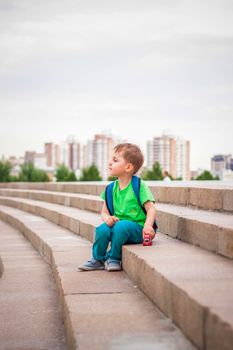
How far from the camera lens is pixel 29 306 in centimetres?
394

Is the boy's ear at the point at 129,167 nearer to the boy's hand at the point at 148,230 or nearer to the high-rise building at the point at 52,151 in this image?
the boy's hand at the point at 148,230

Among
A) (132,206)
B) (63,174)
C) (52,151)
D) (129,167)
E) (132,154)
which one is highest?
(52,151)

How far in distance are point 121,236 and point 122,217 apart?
1.15 feet

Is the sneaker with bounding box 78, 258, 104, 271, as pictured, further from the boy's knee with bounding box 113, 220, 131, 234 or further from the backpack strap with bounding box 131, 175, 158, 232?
the backpack strap with bounding box 131, 175, 158, 232

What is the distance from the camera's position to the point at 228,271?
3.08 m

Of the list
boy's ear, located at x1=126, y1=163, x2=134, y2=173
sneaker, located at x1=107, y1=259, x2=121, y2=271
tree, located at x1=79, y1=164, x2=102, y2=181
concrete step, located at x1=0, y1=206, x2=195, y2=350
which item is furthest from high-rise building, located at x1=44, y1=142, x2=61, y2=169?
concrete step, located at x1=0, y1=206, x2=195, y2=350

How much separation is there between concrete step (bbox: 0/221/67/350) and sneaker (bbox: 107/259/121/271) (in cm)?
48

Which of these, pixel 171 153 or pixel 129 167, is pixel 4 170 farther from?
pixel 171 153

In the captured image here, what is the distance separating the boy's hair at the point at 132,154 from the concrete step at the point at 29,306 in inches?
49.8

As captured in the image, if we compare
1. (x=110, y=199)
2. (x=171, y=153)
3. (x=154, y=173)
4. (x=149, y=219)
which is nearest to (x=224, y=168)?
(x=154, y=173)

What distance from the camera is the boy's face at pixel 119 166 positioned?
15.2 ft

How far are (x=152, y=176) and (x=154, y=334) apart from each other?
35.4 meters

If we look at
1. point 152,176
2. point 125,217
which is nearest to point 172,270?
point 125,217

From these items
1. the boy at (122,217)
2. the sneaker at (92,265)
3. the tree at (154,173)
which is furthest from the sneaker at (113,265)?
the tree at (154,173)
